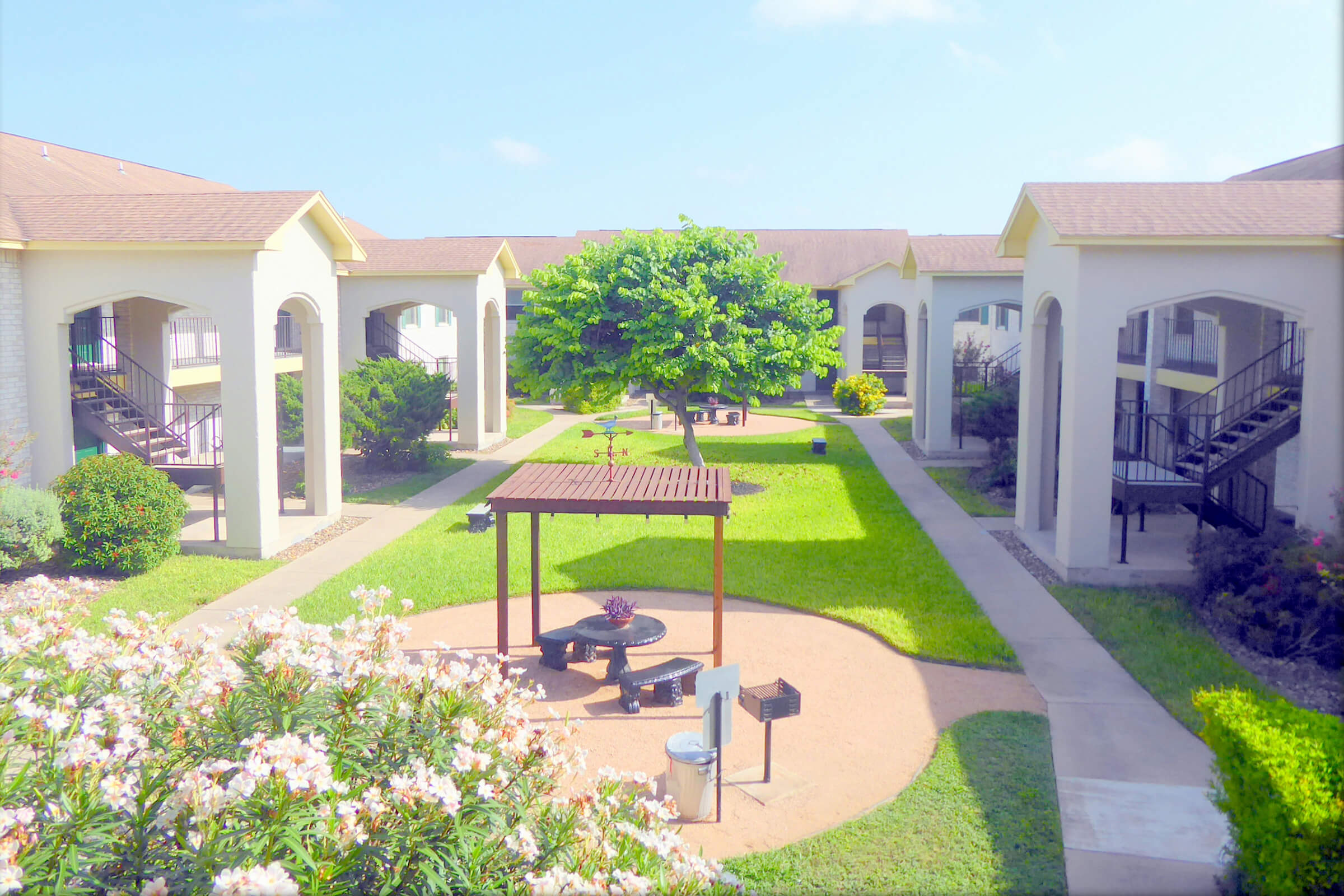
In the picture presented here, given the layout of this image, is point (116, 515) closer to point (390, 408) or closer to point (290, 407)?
point (290, 407)

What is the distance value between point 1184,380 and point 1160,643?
10452mm

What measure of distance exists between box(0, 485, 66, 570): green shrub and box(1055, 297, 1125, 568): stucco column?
14.0 metres

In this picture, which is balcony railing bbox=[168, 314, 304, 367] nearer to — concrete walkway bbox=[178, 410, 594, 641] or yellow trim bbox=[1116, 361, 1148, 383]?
concrete walkway bbox=[178, 410, 594, 641]

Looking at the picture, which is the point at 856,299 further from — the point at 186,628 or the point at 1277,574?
the point at 186,628

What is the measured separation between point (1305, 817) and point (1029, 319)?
12776mm

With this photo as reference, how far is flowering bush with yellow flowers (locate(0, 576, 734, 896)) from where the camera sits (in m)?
4.00

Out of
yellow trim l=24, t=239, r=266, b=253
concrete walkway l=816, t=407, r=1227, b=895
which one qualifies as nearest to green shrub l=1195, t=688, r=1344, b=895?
concrete walkway l=816, t=407, r=1227, b=895

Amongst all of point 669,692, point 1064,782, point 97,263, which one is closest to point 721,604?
point 669,692

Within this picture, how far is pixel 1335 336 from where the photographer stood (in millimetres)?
14141

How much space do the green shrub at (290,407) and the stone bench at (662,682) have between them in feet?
46.1

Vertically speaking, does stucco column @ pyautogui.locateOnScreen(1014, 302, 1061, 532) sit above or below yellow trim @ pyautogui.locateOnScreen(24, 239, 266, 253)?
below

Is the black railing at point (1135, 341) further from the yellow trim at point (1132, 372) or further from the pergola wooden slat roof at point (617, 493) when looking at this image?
the pergola wooden slat roof at point (617, 493)

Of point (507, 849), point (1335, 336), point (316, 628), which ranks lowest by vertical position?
point (507, 849)

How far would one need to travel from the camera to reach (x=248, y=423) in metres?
16.0
